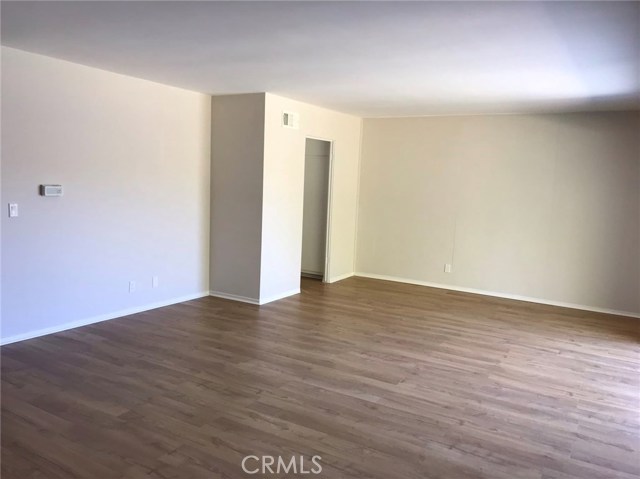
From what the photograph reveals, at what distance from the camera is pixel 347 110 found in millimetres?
6449

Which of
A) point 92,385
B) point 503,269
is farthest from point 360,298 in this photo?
point 92,385

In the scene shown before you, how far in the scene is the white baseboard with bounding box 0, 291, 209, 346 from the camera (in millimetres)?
4104

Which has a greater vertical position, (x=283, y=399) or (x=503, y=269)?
(x=503, y=269)

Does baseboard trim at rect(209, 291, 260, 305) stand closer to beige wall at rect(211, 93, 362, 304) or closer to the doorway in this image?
beige wall at rect(211, 93, 362, 304)

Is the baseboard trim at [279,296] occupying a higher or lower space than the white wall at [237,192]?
lower

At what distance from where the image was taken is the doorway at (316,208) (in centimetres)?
706

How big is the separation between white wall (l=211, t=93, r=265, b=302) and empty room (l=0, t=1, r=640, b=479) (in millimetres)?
31

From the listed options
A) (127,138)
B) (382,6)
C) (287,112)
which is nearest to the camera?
(382,6)

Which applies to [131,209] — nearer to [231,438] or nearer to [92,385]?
[92,385]

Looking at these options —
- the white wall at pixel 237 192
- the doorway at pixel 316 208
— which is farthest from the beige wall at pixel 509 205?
the white wall at pixel 237 192

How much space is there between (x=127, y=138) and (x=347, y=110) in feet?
9.47

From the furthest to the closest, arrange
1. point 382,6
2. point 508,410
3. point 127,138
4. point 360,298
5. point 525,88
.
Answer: point 360,298 < point 127,138 < point 525,88 < point 508,410 < point 382,6

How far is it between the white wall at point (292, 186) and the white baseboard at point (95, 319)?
0.92m

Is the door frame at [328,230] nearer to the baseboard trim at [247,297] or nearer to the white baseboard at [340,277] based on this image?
the white baseboard at [340,277]
